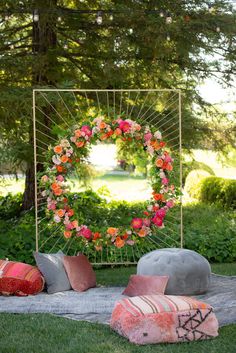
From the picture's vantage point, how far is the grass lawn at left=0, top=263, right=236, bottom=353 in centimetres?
426

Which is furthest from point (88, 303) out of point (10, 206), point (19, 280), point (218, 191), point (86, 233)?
point (218, 191)

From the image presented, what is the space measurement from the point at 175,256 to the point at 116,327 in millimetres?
1466

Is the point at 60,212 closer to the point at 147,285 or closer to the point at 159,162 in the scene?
the point at 159,162

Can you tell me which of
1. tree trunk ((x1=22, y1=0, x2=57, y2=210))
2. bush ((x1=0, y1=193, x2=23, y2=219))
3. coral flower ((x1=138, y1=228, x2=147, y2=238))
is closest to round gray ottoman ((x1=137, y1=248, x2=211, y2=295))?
coral flower ((x1=138, y1=228, x2=147, y2=238))

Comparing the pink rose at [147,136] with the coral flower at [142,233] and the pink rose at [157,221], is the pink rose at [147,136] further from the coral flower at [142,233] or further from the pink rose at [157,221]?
the coral flower at [142,233]

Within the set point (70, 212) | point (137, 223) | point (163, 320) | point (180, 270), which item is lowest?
point (163, 320)

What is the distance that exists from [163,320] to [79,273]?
1.77 metres

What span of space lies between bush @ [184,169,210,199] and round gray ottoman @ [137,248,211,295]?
8.35 m

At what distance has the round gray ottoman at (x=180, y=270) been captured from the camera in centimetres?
584

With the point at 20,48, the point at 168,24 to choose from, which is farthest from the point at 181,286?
the point at 20,48

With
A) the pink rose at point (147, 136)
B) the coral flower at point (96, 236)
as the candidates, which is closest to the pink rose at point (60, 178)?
the coral flower at point (96, 236)

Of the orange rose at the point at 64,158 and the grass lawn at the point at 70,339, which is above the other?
the orange rose at the point at 64,158

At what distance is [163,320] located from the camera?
4480mm

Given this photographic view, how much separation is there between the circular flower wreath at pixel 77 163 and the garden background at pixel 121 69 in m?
0.38
